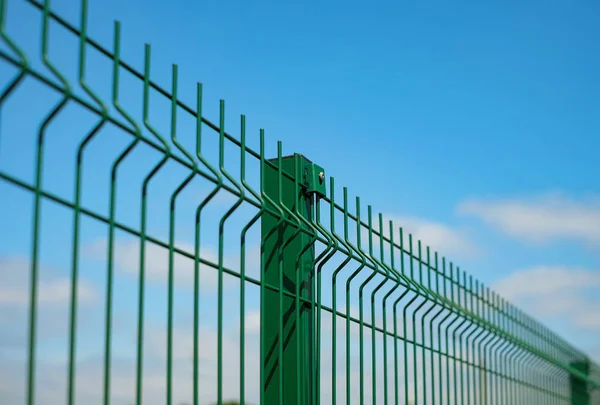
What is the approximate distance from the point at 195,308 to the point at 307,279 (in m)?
1.10

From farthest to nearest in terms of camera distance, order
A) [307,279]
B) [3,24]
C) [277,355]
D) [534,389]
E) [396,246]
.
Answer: [534,389] → [396,246] → [307,279] → [277,355] → [3,24]

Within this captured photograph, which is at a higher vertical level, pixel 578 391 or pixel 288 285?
pixel 288 285

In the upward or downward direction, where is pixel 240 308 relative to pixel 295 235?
downward

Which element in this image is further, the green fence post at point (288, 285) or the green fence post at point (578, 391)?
the green fence post at point (578, 391)

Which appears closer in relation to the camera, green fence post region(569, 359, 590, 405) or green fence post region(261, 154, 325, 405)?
green fence post region(261, 154, 325, 405)

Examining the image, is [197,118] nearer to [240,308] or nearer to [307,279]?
[240,308]

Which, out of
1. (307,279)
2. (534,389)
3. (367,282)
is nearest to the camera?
(307,279)

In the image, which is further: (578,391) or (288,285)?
(578,391)

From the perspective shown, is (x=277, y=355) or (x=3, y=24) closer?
(x=3, y=24)

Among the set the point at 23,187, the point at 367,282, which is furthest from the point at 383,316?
the point at 23,187

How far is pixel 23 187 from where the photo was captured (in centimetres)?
242

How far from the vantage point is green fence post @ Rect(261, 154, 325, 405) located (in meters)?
3.77

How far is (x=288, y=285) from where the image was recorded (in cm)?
400

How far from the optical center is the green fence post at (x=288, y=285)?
3773mm
